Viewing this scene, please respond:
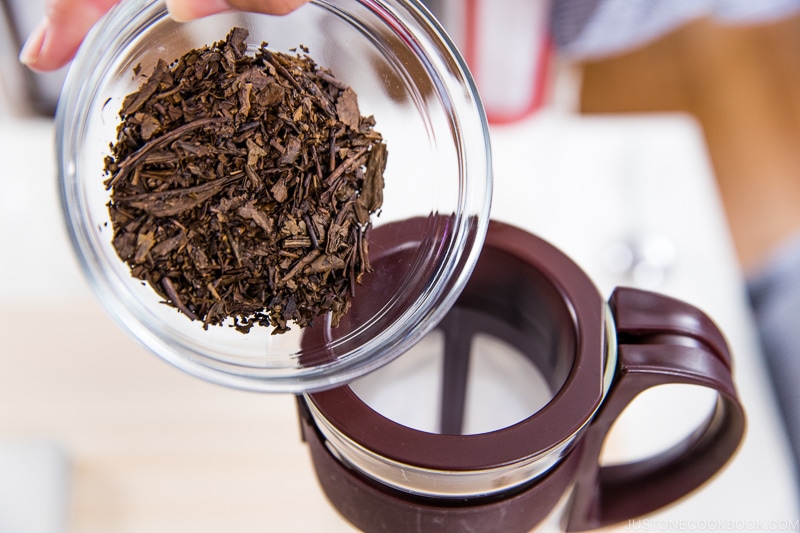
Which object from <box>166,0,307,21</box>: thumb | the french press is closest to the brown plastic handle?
the french press

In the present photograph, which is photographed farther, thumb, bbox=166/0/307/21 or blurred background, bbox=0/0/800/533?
blurred background, bbox=0/0/800/533

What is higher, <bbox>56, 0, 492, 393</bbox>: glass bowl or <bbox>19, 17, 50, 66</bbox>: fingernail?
<bbox>19, 17, 50, 66</bbox>: fingernail

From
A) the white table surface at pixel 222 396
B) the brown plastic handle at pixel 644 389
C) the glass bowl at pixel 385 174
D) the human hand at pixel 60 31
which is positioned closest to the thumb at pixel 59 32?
Result: the human hand at pixel 60 31

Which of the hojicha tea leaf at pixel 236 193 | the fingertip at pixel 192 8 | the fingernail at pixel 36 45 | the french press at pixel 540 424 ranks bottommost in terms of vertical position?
the french press at pixel 540 424

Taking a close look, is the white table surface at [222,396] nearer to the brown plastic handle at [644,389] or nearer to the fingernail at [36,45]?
the brown plastic handle at [644,389]

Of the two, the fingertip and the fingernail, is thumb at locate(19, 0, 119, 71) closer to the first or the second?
the fingernail

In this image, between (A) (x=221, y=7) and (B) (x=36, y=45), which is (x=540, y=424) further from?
(B) (x=36, y=45)

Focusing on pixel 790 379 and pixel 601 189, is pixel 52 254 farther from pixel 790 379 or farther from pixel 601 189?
pixel 790 379
